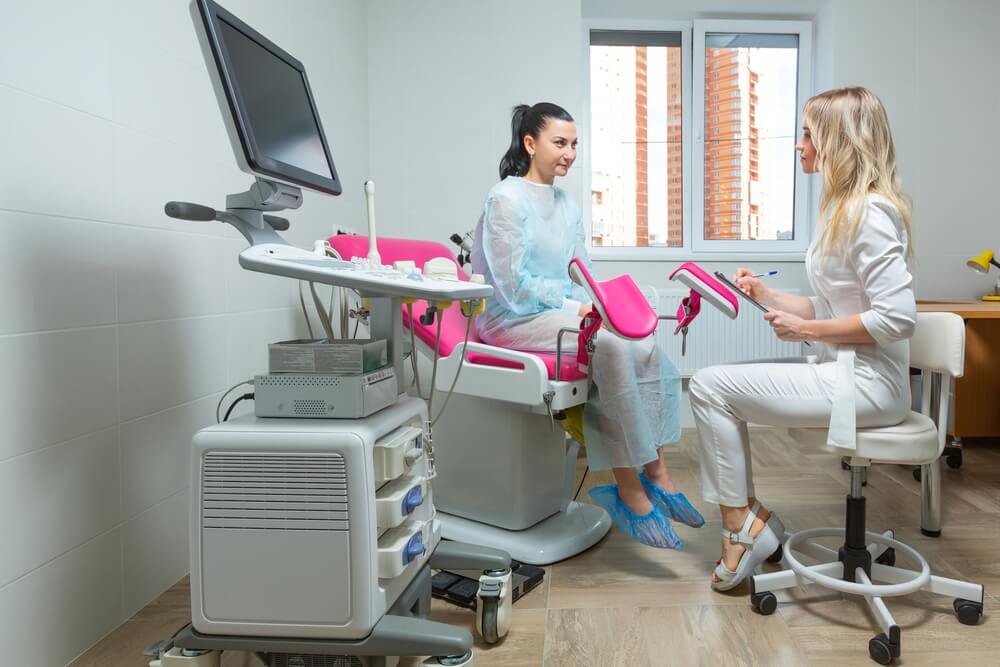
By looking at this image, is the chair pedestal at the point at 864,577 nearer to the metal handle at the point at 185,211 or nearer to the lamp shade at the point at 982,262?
the metal handle at the point at 185,211

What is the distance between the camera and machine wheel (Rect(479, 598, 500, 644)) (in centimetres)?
153

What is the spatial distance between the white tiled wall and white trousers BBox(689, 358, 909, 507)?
51.7 inches

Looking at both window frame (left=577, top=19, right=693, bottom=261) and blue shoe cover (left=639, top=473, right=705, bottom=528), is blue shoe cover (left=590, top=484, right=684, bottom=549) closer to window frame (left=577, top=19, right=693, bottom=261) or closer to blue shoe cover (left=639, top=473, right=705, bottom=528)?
blue shoe cover (left=639, top=473, right=705, bottom=528)

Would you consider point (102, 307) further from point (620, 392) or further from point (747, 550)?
point (747, 550)

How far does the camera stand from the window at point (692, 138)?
3895mm

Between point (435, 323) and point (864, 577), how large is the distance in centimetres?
127

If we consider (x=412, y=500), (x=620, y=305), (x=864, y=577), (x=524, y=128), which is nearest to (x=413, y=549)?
(x=412, y=500)

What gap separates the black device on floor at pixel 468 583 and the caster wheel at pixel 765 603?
51cm

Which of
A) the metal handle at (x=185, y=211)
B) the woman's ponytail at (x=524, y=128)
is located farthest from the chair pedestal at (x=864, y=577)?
the metal handle at (x=185, y=211)

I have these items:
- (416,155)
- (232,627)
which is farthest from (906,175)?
(232,627)

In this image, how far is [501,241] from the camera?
206 centimetres

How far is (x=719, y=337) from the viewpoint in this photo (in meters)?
3.68

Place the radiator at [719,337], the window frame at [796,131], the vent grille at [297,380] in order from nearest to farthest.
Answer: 1. the vent grille at [297,380]
2. the radiator at [719,337]
3. the window frame at [796,131]

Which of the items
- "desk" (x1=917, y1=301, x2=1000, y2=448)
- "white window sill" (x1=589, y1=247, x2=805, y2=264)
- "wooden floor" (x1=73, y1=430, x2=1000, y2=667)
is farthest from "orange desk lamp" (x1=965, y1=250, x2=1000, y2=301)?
"wooden floor" (x1=73, y1=430, x2=1000, y2=667)
